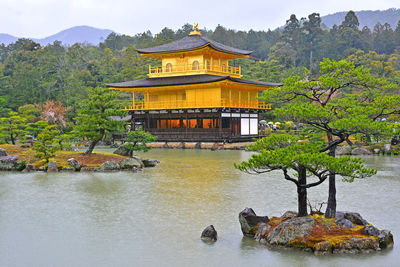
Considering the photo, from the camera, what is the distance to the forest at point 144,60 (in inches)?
1842

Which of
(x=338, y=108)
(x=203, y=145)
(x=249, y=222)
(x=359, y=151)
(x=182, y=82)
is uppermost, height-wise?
(x=182, y=82)

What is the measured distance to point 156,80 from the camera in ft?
125

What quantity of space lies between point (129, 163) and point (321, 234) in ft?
42.5

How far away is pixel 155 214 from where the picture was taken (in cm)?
1131

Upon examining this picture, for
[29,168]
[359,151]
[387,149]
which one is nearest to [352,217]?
[29,168]

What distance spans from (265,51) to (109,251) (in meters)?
86.2

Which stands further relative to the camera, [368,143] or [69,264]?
[368,143]

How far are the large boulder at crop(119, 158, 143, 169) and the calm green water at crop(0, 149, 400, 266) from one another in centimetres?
121

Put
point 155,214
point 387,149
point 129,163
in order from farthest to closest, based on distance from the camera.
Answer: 1. point 387,149
2. point 129,163
3. point 155,214

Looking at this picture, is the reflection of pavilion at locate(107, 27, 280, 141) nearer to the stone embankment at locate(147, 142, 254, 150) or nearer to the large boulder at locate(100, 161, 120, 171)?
the stone embankment at locate(147, 142, 254, 150)

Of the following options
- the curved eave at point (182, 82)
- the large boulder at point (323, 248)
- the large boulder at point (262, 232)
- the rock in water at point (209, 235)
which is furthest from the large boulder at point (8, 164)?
the curved eave at point (182, 82)

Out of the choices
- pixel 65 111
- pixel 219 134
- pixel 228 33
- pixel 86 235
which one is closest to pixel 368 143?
pixel 219 134

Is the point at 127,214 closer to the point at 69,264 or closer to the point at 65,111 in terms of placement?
the point at 69,264

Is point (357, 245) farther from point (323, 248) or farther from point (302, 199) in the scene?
point (302, 199)
